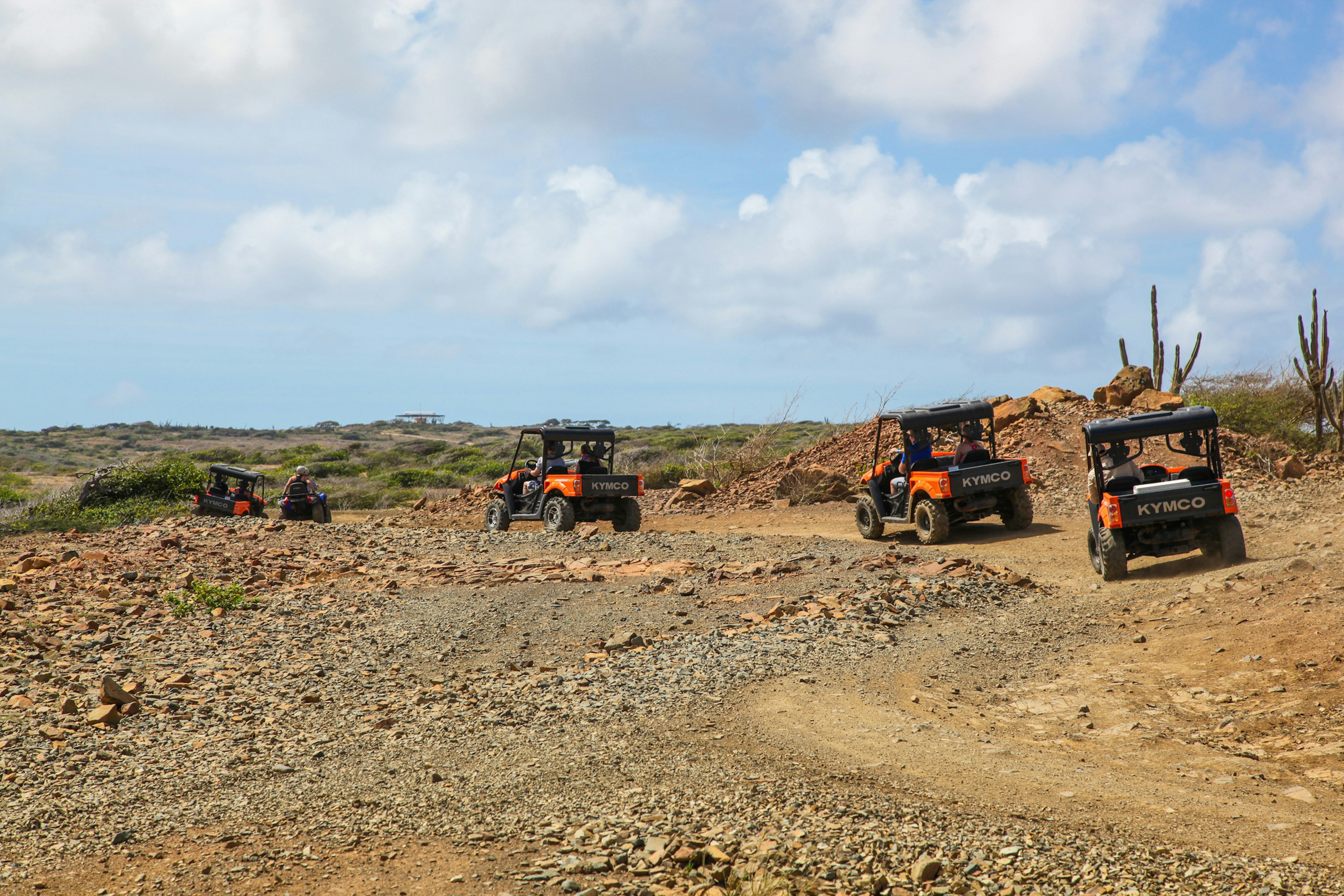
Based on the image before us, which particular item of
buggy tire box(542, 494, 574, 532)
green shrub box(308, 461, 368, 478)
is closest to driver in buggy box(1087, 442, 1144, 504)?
buggy tire box(542, 494, 574, 532)

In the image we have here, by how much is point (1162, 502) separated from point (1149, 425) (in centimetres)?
85

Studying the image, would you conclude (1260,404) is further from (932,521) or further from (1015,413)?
(932,521)

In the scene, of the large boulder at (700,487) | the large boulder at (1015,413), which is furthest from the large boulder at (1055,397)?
the large boulder at (700,487)

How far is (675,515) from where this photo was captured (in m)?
23.1

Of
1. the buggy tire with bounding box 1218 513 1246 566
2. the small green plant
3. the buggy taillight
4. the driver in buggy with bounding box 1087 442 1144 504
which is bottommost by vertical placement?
the buggy tire with bounding box 1218 513 1246 566

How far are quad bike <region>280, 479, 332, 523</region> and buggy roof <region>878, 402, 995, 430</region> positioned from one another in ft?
40.5

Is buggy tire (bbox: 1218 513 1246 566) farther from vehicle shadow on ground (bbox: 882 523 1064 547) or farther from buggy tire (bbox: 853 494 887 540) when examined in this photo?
buggy tire (bbox: 853 494 887 540)

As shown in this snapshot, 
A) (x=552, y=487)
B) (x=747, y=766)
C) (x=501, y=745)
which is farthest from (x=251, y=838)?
(x=552, y=487)

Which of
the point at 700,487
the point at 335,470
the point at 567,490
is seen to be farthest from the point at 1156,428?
the point at 335,470

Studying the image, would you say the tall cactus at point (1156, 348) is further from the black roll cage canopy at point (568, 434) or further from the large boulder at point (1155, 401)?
the black roll cage canopy at point (568, 434)

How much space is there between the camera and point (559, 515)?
58.1 ft

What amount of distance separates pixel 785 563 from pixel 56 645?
303 inches

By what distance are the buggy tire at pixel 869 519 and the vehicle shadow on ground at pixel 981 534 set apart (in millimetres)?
191

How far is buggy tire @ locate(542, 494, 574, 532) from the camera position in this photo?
17.7 metres
